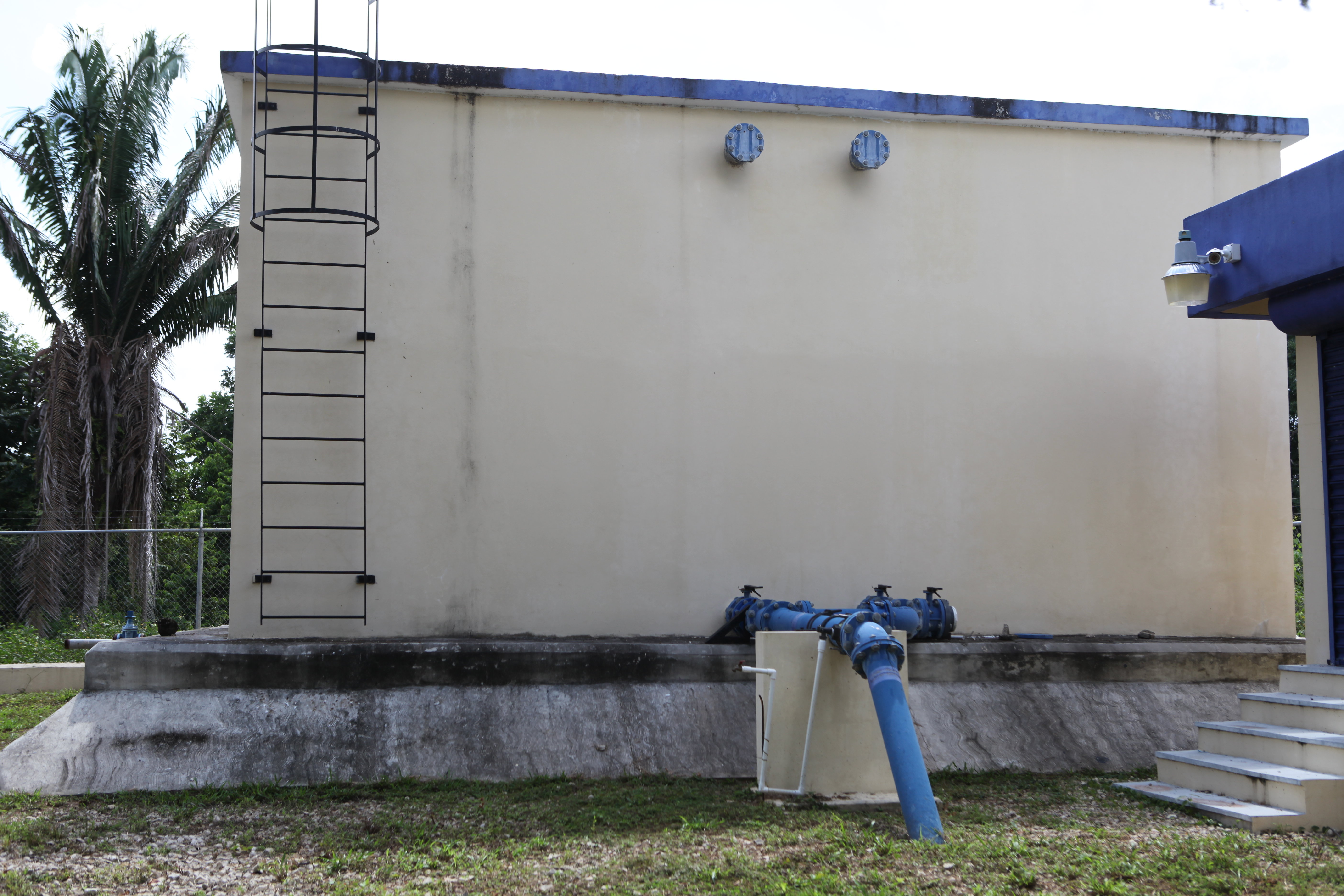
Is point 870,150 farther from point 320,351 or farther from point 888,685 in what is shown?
point 888,685

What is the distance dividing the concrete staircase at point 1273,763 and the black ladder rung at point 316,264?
7.30 metres

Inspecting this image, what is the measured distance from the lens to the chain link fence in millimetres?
16734

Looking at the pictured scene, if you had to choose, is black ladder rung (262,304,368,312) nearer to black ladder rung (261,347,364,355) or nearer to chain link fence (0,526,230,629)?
black ladder rung (261,347,364,355)

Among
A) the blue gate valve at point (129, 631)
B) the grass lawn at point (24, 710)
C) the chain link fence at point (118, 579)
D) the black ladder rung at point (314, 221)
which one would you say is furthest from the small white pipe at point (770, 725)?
the chain link fence at point (118, 579)

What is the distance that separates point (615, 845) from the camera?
5.77 m

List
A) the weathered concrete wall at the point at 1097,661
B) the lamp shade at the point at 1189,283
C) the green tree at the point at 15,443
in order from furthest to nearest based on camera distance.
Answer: the green tree at the point at 15,443
the weathered concrete wall at the point at 1097,661
the lamp shade at the point at 1189,283

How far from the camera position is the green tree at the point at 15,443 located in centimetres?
2298

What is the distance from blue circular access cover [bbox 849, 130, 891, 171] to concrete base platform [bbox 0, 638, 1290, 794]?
4416 mm

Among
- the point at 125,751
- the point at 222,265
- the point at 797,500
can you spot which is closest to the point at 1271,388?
the point at 797,500

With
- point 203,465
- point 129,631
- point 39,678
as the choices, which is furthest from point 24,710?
point 203,465

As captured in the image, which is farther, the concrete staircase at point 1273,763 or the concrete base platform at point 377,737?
the concrete base platform at point 377,737

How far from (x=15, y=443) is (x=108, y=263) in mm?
8595

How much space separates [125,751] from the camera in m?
7.33

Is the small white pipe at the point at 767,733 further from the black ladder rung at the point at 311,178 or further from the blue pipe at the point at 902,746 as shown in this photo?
the black ladder rung at the point at 311,178
